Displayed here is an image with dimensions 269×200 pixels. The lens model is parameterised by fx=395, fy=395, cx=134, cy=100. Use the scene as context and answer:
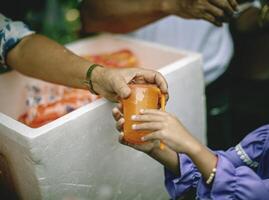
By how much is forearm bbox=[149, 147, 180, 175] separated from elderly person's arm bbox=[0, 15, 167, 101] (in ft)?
0.78

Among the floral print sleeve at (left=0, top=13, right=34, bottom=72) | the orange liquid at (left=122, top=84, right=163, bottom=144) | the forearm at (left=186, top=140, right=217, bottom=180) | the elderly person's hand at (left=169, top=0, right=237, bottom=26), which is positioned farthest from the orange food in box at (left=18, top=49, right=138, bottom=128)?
the forearm at (left=186, top=140, right=217, bottom=180)

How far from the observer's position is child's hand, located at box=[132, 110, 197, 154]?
48.3 inches

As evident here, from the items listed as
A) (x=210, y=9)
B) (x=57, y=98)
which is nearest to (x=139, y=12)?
(x=210, y=9)

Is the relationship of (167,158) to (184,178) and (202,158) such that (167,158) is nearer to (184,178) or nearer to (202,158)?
(184,178)

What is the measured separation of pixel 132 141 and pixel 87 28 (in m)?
1.16

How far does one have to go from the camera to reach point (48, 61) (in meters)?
1.61

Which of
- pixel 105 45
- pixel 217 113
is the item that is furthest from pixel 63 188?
pixel 217 113

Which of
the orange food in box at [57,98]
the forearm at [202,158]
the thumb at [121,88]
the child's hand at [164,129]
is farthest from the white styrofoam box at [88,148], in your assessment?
the forearm at [202,158]

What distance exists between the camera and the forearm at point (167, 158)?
4.77 feet

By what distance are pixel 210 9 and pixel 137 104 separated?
25.3 inches

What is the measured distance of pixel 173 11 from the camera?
6.22 feet

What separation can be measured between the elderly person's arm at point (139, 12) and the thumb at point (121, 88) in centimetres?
59

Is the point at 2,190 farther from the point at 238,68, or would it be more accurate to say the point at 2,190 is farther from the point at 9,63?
the point at 238,68

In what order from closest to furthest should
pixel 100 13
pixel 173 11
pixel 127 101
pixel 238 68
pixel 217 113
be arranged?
pixel 127 101
pixel 173 11
pixel 100 13
pixel 217 113
pixel 238 68
